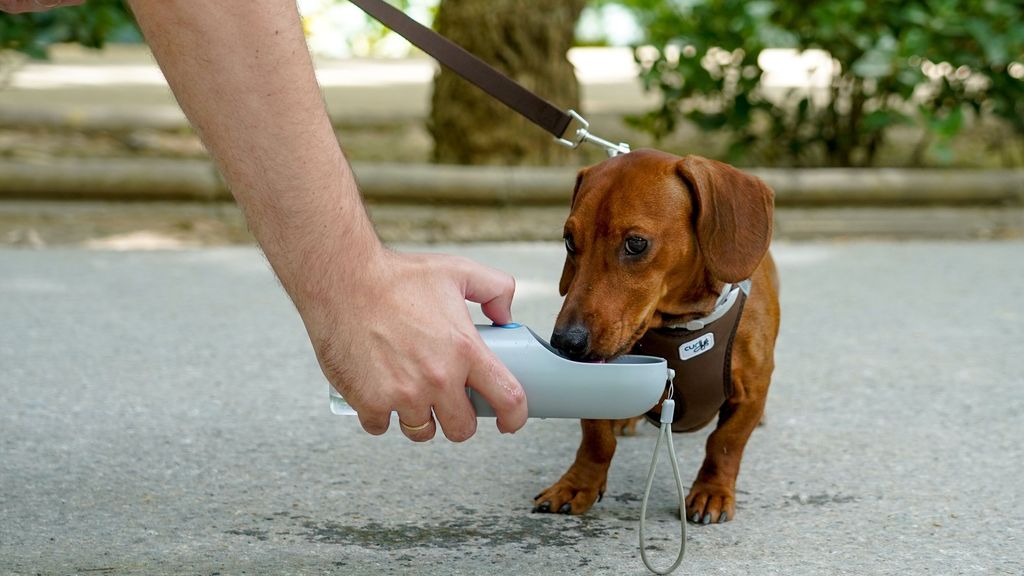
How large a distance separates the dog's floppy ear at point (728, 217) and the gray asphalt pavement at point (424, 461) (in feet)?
1.83

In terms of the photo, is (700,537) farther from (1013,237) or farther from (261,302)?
(1013,237)

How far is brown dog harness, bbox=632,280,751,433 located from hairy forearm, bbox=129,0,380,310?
106 cm

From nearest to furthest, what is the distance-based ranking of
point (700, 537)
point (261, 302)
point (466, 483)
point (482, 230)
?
point (700, 537)
point (466, 483)
point (261, 302)
point (482, 230)

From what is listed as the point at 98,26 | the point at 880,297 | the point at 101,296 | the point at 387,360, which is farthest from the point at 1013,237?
the point at 387,360

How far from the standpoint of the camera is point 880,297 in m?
4.93

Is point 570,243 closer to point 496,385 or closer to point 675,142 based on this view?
point 496,385

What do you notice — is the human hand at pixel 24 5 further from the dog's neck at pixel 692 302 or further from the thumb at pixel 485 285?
the dog's neck at pixel 692 302

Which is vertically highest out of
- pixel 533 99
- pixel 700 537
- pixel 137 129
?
pixel 533 99

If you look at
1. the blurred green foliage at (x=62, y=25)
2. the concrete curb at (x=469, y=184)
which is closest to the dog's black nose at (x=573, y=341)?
the concrete curb at (x=469, y=184)

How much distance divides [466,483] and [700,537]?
1.89ft

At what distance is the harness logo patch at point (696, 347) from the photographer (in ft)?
8.55

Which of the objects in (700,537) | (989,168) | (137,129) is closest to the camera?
(700,537)

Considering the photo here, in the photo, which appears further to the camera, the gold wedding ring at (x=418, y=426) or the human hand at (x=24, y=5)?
the human hand at (x=24, y=5)

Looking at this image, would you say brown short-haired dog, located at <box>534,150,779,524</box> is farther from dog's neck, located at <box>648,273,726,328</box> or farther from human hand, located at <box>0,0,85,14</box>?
human hand, located at <box>0,0,85,14</box>
